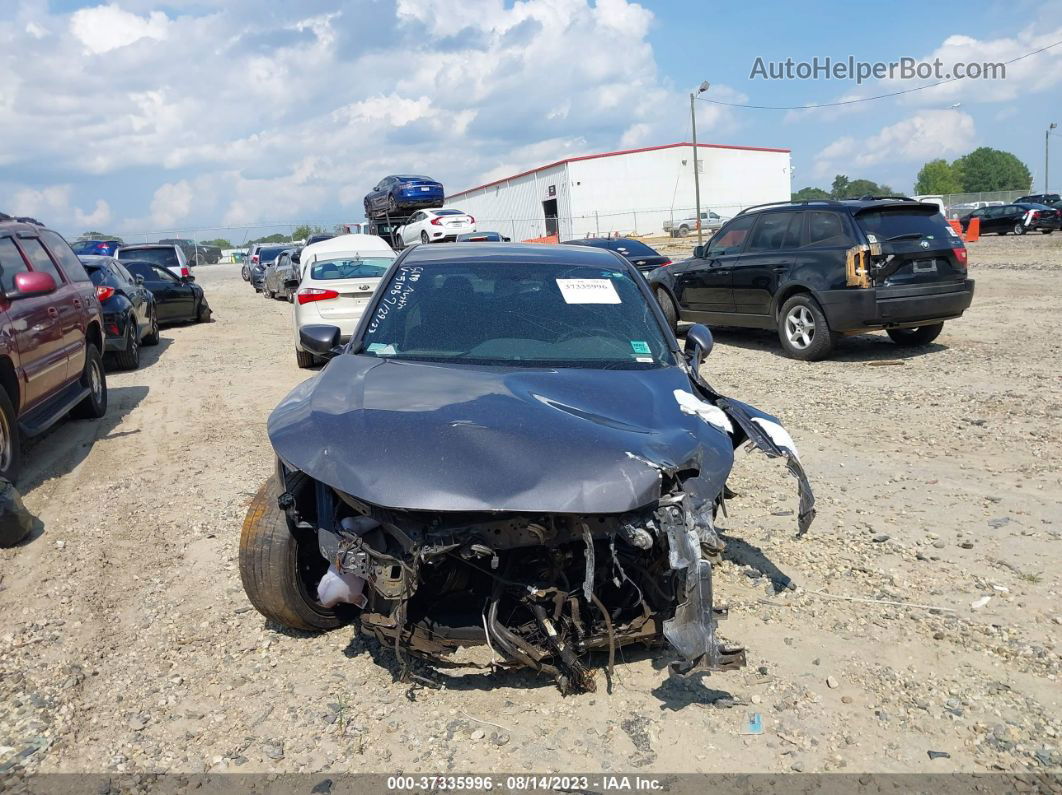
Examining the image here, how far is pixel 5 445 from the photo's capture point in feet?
18.9

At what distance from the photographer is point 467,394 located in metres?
3.56

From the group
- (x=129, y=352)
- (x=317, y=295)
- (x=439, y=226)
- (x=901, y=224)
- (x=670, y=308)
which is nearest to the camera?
(x=901, y=224)

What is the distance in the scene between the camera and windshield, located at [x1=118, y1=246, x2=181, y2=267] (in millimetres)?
21109

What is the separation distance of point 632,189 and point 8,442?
5561 cm

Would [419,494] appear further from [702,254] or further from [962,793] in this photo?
[702,254]

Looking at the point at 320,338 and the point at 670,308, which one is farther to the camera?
the point at 670,308

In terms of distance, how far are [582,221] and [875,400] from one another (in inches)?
1914

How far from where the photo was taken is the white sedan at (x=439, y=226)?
26.7 metres

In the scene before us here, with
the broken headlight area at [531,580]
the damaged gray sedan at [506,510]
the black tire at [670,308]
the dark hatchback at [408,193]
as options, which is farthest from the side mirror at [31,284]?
the dark hatchback at [408,193]

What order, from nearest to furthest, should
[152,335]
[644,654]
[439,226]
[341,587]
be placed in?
[341,587]
[644,654]
[152,335]
[439,226]

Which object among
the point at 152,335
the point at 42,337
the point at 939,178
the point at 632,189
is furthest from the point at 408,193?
the point at 939,178

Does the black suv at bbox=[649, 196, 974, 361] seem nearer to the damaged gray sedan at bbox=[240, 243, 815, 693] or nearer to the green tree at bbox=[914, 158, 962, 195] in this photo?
the damaged gray sedan at bbox=[240, 243, 815, 693]

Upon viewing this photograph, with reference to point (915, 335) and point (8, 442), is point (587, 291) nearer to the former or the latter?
point (8, 442)

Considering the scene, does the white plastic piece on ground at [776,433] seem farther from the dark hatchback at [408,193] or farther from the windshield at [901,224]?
the dark hatchback at [408,193]
